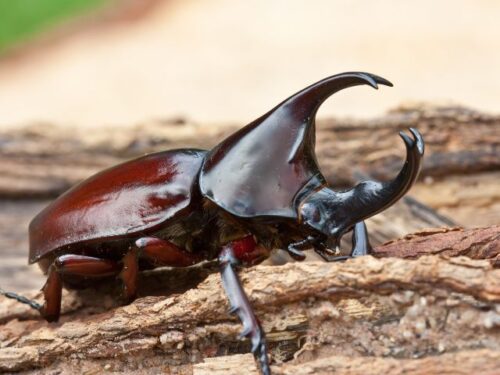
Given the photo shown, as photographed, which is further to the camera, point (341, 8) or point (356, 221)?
point (341, 8)

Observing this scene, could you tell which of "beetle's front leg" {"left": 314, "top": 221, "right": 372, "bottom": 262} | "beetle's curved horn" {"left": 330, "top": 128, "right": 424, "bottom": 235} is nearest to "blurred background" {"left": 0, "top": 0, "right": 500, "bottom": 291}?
"beetle's front leg" {"left": 314, "top": 221, "right": 372, "bottom": 262}

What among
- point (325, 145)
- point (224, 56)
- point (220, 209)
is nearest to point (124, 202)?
point (220, 209)

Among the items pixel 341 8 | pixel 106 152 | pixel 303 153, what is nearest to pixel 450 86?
pixel 341 8

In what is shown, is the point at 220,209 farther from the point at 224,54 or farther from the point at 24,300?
the point at 224,54

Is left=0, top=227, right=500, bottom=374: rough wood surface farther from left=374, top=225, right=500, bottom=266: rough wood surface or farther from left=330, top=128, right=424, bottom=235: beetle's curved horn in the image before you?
left=330, top=128, right=424, bottom=235: beetle's curved horn

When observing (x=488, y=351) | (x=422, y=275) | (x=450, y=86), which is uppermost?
(x=422, y=275)

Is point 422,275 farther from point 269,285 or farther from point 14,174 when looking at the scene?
point 14,174

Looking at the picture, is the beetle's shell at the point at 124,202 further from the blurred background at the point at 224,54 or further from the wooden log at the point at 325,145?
the blurred background at the point at 224,54

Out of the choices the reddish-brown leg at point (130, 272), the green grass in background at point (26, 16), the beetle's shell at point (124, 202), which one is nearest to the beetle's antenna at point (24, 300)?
the beetle's shell at point (124, 202)
